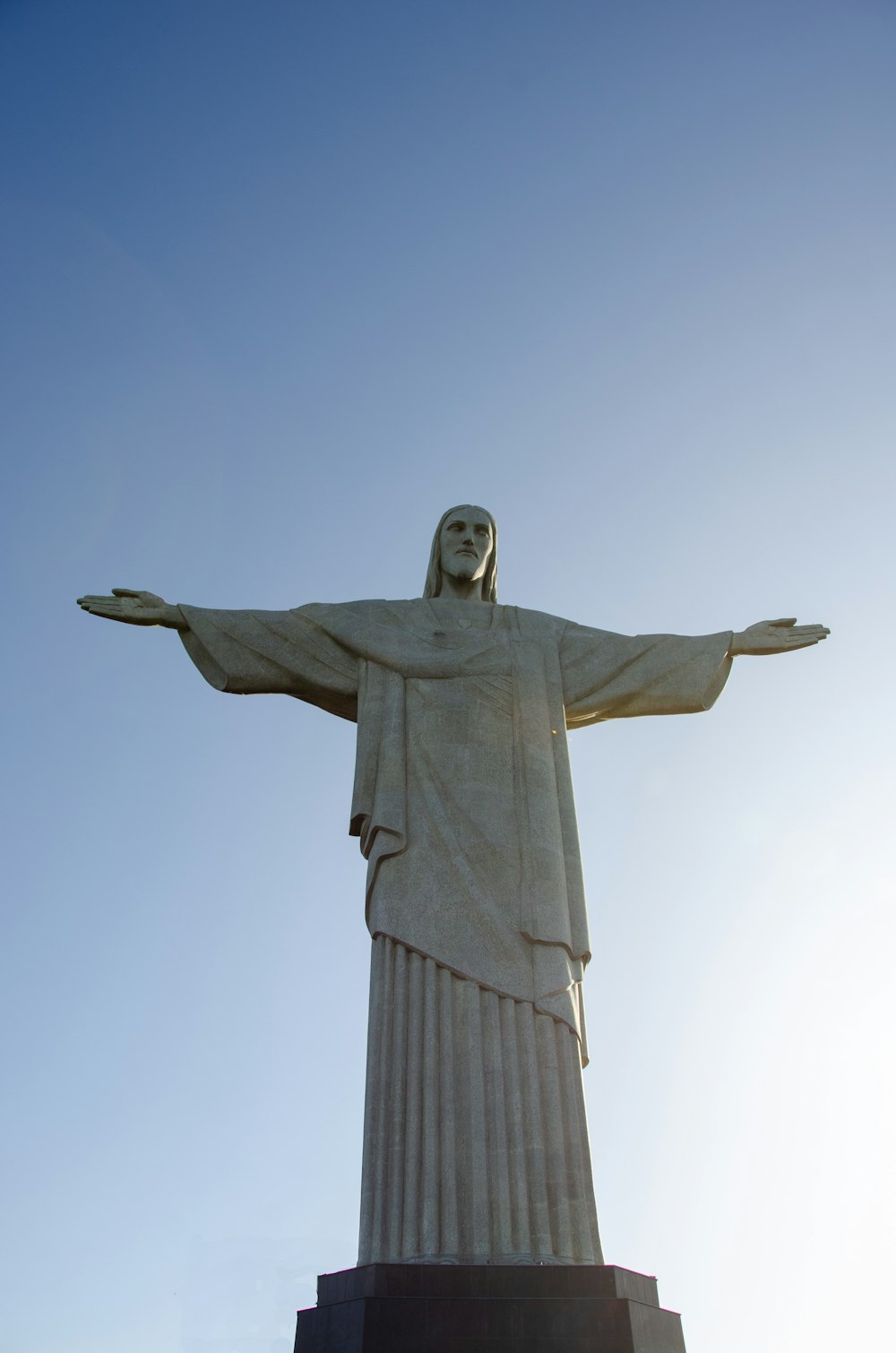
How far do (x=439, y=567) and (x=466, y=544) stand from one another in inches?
14.0

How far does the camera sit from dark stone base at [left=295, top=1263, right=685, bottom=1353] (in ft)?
22.2

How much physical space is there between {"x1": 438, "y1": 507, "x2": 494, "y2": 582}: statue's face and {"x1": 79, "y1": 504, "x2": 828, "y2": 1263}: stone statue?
0.02m

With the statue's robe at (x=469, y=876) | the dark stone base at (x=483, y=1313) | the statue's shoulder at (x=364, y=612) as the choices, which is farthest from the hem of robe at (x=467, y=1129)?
the statue's shoulder at (x=364, y=612)

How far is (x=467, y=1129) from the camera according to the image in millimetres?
7926

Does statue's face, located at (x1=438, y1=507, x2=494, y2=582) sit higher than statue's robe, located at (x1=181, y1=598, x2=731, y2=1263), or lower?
higher

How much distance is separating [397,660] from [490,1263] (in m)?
4.75

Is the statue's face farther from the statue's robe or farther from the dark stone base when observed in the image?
the dark stone base

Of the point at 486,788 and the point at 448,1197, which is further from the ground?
the point at 486,788

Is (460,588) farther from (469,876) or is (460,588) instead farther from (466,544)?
(469,876)

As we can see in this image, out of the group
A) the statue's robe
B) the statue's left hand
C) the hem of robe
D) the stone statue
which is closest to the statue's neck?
the stone statue

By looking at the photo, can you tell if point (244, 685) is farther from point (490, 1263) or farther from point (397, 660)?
point (490, 1263)

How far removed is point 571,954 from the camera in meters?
8.82

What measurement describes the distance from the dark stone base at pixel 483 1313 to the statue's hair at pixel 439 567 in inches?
239

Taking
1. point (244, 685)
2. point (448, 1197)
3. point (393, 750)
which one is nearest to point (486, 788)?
point (393, 750)
